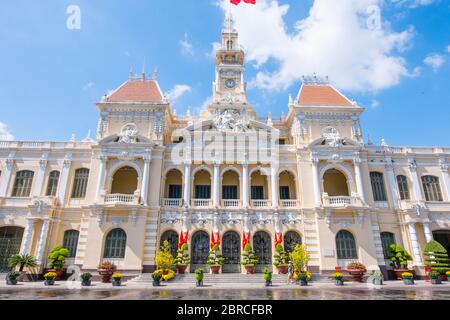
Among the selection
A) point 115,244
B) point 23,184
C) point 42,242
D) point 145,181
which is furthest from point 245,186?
point 23,184

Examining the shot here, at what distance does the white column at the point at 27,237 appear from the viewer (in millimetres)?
24625

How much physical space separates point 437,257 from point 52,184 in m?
35.7

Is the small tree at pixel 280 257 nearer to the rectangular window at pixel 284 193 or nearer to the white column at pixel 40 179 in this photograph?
the rectangular window at pixel 284 193

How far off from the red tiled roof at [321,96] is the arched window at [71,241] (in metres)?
26.3

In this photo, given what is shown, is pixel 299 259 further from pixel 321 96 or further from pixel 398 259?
pixel 321 96

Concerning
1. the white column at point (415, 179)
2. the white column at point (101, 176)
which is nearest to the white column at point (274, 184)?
the white column at point (415, 179)

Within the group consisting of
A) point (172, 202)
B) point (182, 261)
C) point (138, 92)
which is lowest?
point (182, 261)

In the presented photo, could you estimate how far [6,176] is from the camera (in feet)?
90.5

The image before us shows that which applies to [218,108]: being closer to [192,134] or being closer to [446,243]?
[192,134]

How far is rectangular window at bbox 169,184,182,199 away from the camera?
28.7 m

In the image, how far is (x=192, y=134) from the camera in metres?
28.4

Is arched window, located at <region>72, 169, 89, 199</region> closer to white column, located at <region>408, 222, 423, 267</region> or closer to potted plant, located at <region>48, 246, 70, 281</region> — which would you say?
potted plant, located at <region>48, 246, 70, 281</region>
